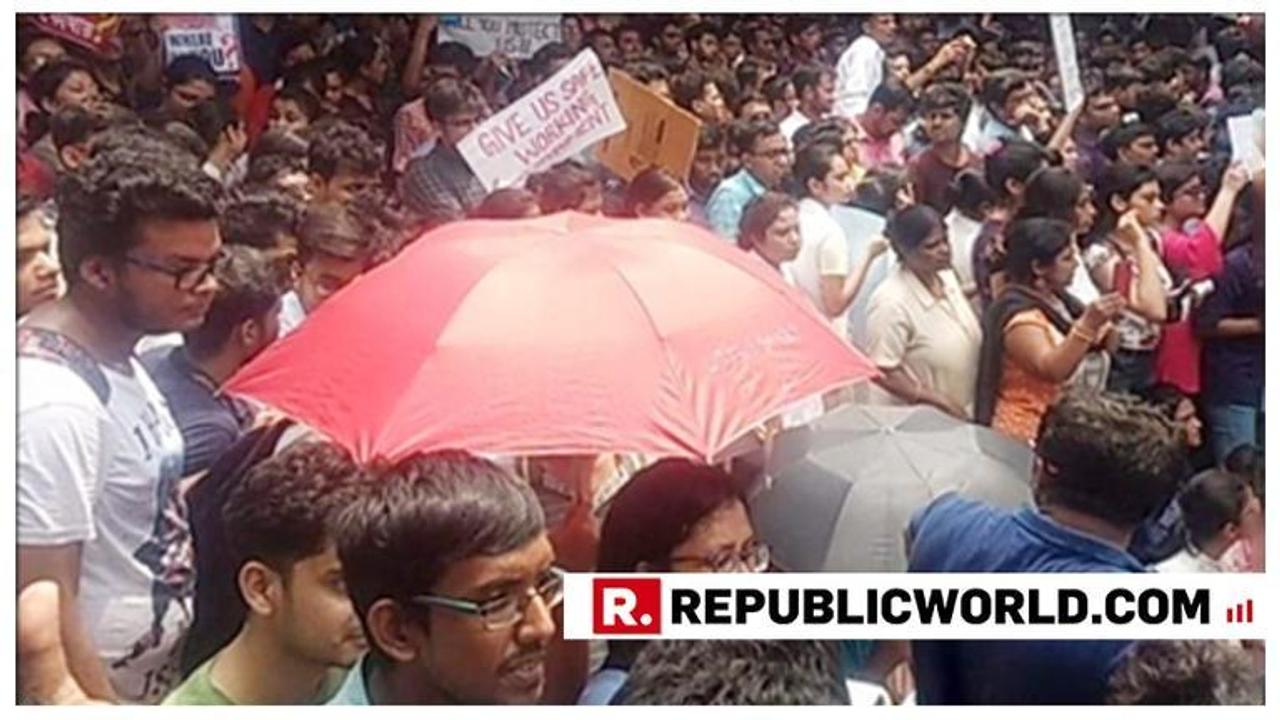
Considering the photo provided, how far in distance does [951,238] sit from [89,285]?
4.87 feet

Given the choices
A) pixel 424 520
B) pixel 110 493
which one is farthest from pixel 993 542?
pixel 110 493

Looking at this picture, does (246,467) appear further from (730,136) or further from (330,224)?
(730,136)

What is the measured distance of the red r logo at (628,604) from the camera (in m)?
3.62

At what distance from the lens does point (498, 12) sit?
11.8 ft

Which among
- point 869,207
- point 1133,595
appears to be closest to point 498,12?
point 869,207

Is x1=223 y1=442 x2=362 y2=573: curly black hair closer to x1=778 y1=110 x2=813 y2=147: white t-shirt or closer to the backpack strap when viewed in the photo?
the backpack strap

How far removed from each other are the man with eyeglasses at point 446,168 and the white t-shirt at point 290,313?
255 mm

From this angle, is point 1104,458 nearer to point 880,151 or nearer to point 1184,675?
point 1184,675

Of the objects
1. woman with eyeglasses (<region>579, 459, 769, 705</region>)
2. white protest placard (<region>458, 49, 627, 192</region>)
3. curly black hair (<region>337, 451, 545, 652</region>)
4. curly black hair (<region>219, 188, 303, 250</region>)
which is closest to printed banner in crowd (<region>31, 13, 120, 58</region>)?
curly black hair (<region>219, 188, 303, 250</region>)

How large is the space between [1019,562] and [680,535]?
0.59 metres

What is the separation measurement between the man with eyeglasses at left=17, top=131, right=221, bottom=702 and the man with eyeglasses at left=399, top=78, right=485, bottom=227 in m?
0.34

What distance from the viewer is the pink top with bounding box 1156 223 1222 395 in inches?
143

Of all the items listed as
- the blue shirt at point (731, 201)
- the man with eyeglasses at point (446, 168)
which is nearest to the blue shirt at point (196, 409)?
the man with eyeglasses at point (446, 168)
